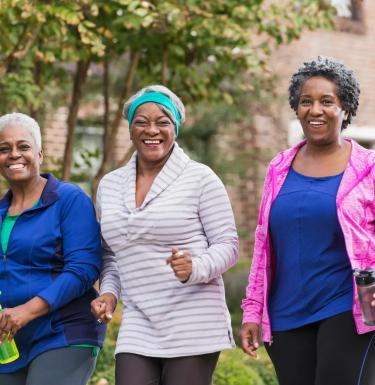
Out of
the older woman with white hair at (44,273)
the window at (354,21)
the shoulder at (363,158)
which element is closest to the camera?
the shoulder at (363,158)

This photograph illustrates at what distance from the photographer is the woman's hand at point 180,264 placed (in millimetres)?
4324

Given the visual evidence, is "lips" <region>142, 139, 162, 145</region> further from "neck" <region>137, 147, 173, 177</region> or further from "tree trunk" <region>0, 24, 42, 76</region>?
"tree trunk" <region>0, 24, 42, 76</region>

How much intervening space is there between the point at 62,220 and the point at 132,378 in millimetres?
846

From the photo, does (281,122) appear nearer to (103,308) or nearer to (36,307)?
(103,308)

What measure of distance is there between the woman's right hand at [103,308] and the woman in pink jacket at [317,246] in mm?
644

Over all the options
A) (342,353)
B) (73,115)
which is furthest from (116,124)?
(342,353)

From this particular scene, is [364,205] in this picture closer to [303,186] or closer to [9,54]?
[303,186]

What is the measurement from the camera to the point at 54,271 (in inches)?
186

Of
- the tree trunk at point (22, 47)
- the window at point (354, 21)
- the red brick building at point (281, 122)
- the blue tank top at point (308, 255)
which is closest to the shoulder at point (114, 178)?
the blue tank top at point (308, 255)

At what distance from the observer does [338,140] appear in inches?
181

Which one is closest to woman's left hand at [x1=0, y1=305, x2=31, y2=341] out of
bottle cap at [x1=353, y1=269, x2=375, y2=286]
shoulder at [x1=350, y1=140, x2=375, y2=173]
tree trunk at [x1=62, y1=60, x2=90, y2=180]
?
bottle cap at [x1=353, y1=269, x2=375, y2=286]

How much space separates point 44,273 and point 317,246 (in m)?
1.31

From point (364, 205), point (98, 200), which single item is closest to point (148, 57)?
point (98, 200)

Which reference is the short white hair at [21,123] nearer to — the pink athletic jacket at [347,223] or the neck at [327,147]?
the pink athletic jacket at [347,223]
